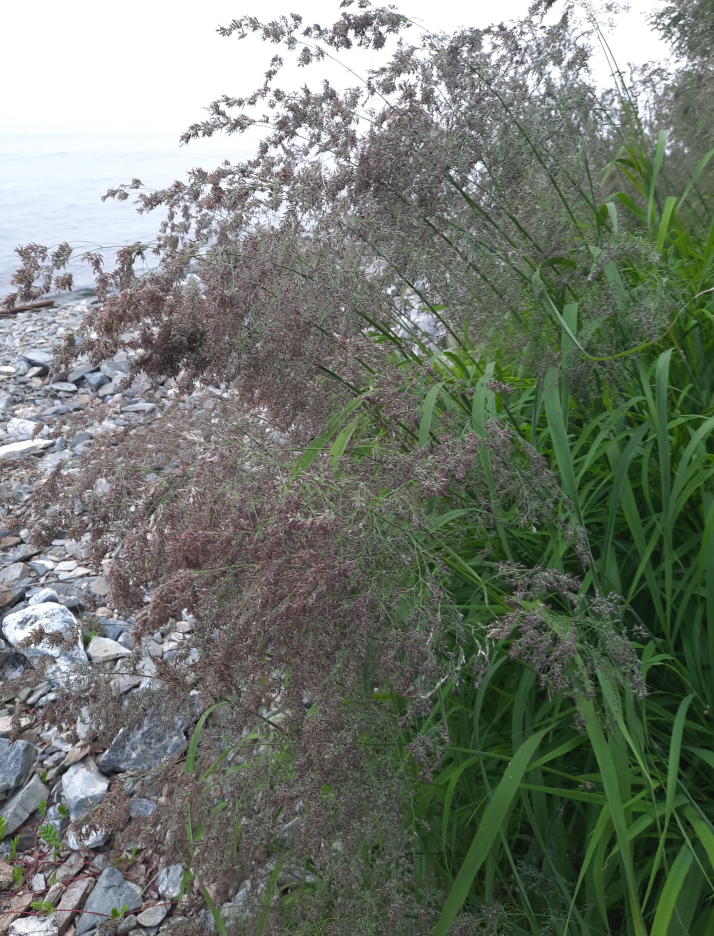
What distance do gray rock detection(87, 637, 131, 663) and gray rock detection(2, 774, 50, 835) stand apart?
504 mm

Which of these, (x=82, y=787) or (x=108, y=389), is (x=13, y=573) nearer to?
(x=82, y=787)

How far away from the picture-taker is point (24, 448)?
4.38m

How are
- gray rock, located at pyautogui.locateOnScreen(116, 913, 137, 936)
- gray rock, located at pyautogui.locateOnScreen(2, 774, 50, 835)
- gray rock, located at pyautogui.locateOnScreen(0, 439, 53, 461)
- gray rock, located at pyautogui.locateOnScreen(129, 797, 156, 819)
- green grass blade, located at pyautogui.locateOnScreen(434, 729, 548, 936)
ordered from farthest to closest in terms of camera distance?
gray rock, located at pyautogui.locateOnScreen(0, 439, 53, 461) < gray rock, located at pyautogui.locateOnScreen(2, 774, 50, 835) < gray rock, located at pyautogui.locateOnScreen(129, 797, 156, 819) < gray rock, located at pyautogui.locateOnScreen(116, 913, 137, 936) < green grass blade, located at pyautogui.locateOnScreen(434, 729, 548, 936)

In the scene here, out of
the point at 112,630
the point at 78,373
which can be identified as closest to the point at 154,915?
the point at 112,630

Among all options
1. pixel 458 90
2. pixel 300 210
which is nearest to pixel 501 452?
pixel 300 210

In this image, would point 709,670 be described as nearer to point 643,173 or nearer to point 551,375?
point 551,375

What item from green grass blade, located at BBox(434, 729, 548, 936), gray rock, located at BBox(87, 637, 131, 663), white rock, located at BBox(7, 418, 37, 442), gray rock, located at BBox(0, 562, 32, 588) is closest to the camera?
green grass blade, located at BBox(434, 729, 548, 936)

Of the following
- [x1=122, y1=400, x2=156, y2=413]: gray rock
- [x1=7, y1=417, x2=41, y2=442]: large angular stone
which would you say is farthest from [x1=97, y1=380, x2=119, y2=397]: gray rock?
[x1=7, y1=417, x2=41, y2=442]: large angular stone

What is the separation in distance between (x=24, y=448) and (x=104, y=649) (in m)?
1.84

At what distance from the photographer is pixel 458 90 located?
1.99 m

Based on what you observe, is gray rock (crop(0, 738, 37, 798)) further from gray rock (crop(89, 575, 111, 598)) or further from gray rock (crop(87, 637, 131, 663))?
gray rock (crop(89, 575, 111, 598))

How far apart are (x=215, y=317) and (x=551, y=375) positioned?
2.63 feet

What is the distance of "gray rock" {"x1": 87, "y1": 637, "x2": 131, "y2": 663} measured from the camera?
9.84 ft

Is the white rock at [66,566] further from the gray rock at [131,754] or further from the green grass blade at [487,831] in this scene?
the green grass blade at [487,831]
